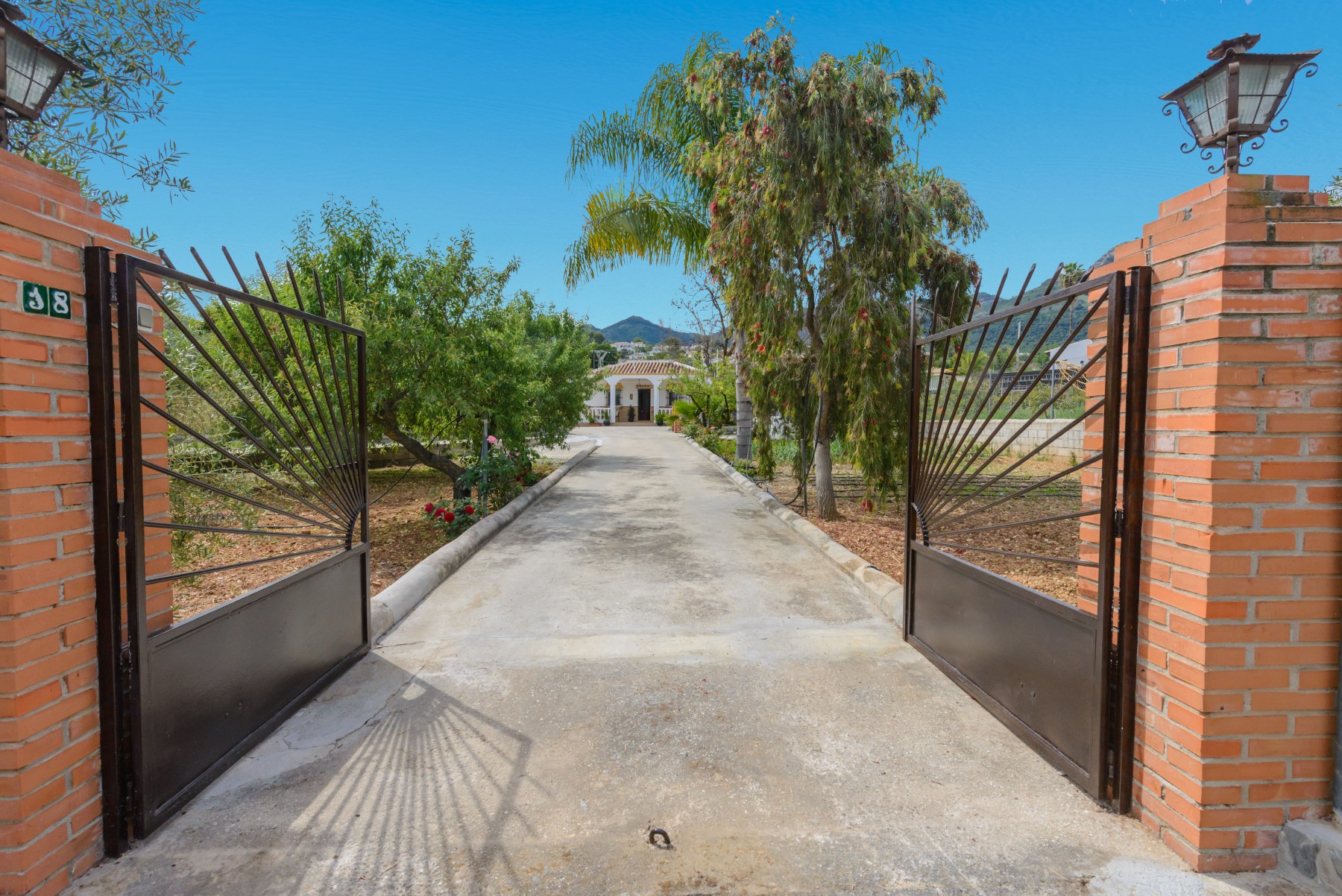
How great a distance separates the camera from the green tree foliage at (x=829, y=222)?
746cm

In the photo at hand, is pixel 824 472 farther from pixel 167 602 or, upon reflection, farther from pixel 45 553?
pixel 45 553

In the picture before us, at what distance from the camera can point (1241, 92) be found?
315 centimetres

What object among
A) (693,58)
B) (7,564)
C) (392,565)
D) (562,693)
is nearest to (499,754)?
(562,693)

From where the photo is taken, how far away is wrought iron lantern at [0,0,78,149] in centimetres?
230

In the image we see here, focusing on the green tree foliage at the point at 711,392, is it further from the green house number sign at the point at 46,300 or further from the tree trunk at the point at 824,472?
the green house number sign at the point at 46,300

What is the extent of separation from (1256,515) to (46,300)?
391cm

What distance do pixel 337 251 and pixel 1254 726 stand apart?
9976 mm

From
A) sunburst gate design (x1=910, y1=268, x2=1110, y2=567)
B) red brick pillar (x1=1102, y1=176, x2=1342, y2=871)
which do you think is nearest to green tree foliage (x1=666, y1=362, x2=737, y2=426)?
sunburst gate design (x1=910, y1=268, x2=1110, y2=567)

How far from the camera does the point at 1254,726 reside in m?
2.18

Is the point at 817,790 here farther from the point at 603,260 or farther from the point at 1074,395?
the point at 1074,395

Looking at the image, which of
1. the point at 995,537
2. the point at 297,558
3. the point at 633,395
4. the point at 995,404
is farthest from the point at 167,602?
the point at 633,395

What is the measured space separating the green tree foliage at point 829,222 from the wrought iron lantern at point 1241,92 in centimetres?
417

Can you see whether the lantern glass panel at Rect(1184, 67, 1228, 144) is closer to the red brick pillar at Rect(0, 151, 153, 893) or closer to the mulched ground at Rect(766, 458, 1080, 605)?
the mulched ground at Rect(766, 458, 1080, 605)

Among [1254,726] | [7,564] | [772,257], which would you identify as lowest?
[1254,726]
